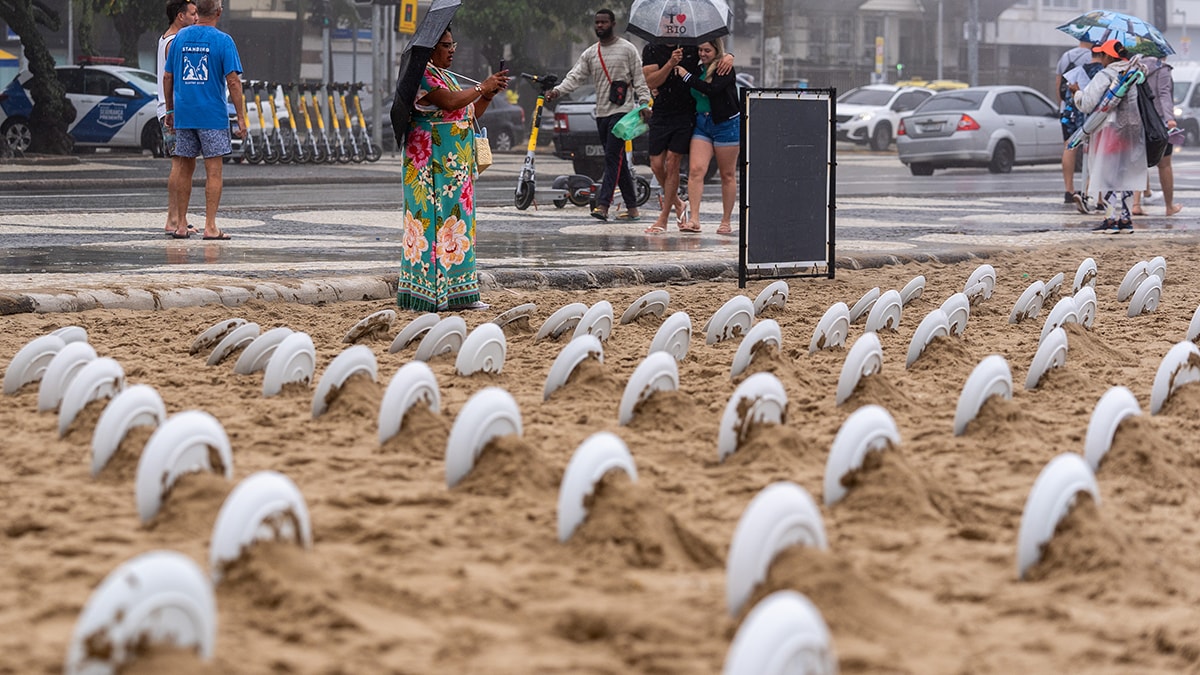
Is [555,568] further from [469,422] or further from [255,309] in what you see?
[255,309]

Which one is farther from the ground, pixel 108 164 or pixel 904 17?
pixel 904 17

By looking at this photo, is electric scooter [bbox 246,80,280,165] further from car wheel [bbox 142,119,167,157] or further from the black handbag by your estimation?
the black handbag

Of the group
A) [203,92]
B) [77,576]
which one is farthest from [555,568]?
[203,92]

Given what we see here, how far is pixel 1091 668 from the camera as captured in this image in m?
2.77

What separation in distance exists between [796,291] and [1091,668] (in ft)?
19.8

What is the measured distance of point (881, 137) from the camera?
3744 centimetres

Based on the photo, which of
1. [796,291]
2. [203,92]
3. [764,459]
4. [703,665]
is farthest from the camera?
[203,92]

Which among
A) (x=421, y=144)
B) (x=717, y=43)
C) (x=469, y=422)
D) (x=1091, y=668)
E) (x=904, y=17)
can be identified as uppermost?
(x=904, y=17)

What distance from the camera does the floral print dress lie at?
24.0 feet

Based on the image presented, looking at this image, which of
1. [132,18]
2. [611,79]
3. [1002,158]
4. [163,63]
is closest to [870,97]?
[1002,158]

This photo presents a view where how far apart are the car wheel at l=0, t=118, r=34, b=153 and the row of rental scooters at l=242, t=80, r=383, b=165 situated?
372cm

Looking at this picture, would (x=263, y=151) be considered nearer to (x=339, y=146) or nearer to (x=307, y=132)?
(x=307, y=132)

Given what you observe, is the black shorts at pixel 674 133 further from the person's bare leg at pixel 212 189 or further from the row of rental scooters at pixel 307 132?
the row of rental scooters at pixel 307 132

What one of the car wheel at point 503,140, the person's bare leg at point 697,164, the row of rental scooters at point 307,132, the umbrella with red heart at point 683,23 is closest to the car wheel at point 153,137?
the row of rental scooters at point 307,132
